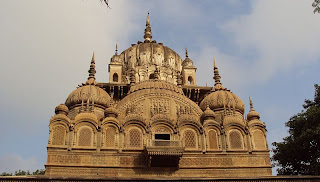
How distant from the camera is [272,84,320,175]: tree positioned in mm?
16547

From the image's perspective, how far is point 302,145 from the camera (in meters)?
17.1

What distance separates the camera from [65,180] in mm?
11984

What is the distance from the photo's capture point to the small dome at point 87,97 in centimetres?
2189

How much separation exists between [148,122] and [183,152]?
2862 mm

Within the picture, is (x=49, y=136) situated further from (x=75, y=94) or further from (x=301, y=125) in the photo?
(x=301, y=125)

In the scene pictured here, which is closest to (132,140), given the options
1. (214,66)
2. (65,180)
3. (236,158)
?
(236,158)

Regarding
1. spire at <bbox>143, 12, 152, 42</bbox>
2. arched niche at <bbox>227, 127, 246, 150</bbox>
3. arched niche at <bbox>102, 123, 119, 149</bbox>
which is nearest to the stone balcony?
arched niche at <bbox>102, 123, 119, 149</bbox>

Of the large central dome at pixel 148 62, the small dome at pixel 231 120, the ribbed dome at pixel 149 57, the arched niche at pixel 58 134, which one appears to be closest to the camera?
the arched niche at pixel 58 134

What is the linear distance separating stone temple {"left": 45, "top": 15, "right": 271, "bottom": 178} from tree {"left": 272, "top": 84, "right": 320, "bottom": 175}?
1.01 metres

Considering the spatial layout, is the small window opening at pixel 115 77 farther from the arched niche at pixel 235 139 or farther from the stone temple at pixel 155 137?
the arched niche at pixel 235 139

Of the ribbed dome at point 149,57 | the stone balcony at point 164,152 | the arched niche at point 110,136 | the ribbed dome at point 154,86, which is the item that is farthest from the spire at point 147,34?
the stone balcony at point 164,152

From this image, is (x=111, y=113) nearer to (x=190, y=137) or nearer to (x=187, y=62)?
(x=190, y=137)

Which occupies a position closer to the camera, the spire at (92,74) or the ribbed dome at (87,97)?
the ribbed dome at (87,97)

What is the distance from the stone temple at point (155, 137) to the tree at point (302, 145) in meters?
1.01
